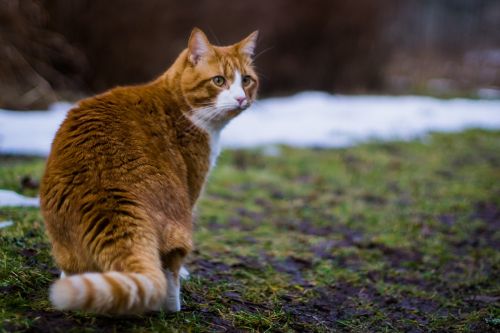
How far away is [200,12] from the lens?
9.34m

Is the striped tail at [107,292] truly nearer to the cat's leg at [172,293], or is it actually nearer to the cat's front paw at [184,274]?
the cat's leg at [172,293]

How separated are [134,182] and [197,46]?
42.7 inches

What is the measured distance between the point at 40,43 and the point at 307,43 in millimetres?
6314

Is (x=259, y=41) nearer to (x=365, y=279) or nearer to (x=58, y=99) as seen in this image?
(x=58, y=99)

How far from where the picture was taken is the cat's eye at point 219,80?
121 inches

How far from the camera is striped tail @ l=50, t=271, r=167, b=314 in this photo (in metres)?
1.81

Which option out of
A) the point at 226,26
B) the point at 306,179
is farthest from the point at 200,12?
the point at 306,179

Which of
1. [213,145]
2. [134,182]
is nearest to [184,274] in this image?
[213,145]

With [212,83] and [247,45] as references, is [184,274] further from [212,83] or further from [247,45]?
[247,45]

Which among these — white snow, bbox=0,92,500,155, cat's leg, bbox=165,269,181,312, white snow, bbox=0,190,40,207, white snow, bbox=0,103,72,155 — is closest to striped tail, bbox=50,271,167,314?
cat's leg, bbox=165,269,181,312

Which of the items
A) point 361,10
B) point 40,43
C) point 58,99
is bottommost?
point 58,99

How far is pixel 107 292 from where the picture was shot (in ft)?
6.11

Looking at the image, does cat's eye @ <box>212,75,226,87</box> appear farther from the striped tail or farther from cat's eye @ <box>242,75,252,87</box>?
→ the striped tail

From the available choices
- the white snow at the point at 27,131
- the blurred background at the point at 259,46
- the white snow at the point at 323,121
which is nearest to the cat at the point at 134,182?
the blurred background at the point at 259,46
